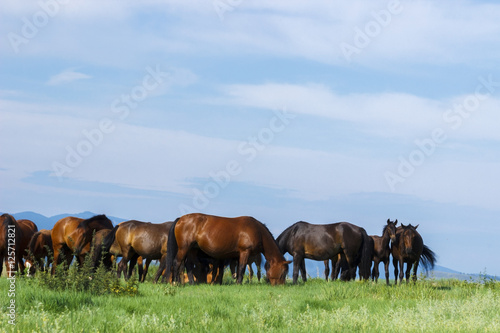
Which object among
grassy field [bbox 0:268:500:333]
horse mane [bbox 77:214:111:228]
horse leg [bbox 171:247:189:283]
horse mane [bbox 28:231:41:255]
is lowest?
grassy field [bbox 0:268:500:333]

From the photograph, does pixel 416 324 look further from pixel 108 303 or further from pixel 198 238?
pixel 198 238

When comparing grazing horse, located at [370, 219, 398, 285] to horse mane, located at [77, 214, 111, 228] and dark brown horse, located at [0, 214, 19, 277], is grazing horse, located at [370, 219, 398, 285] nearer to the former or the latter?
horse mane, located at [77, 214, 111, 228]

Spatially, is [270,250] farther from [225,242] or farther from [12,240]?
[12,240]

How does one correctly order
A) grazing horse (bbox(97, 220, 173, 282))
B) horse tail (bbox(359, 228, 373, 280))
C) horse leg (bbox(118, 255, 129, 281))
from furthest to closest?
horse tail (bbox(359, 228, 373, 280)) < horse leg (bbox(118, 255, 129, 281)) < grazing horse (bbox(97, 220, 173, 282))

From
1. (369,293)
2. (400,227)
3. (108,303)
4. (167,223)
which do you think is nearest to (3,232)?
(167,223)

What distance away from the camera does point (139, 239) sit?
2059 centimetres

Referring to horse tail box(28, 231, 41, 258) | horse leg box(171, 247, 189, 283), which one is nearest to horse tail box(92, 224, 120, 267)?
horse leg box(171, 247, 189, 283)

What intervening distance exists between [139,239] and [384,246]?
31.3 feet

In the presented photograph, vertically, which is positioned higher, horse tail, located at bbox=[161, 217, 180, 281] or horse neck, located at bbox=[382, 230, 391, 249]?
horse neck, located at bbox=[382, 230, 391, 249]

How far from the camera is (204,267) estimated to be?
2075 centimetres

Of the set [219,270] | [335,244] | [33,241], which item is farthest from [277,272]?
[33,241]

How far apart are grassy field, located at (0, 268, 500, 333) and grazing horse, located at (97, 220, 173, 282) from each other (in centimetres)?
→ 467

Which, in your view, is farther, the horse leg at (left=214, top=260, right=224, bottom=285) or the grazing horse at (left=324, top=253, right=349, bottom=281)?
the grazing horse at (left=324, top=253, right=349, bottom=281)

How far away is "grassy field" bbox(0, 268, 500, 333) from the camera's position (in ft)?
30.0
